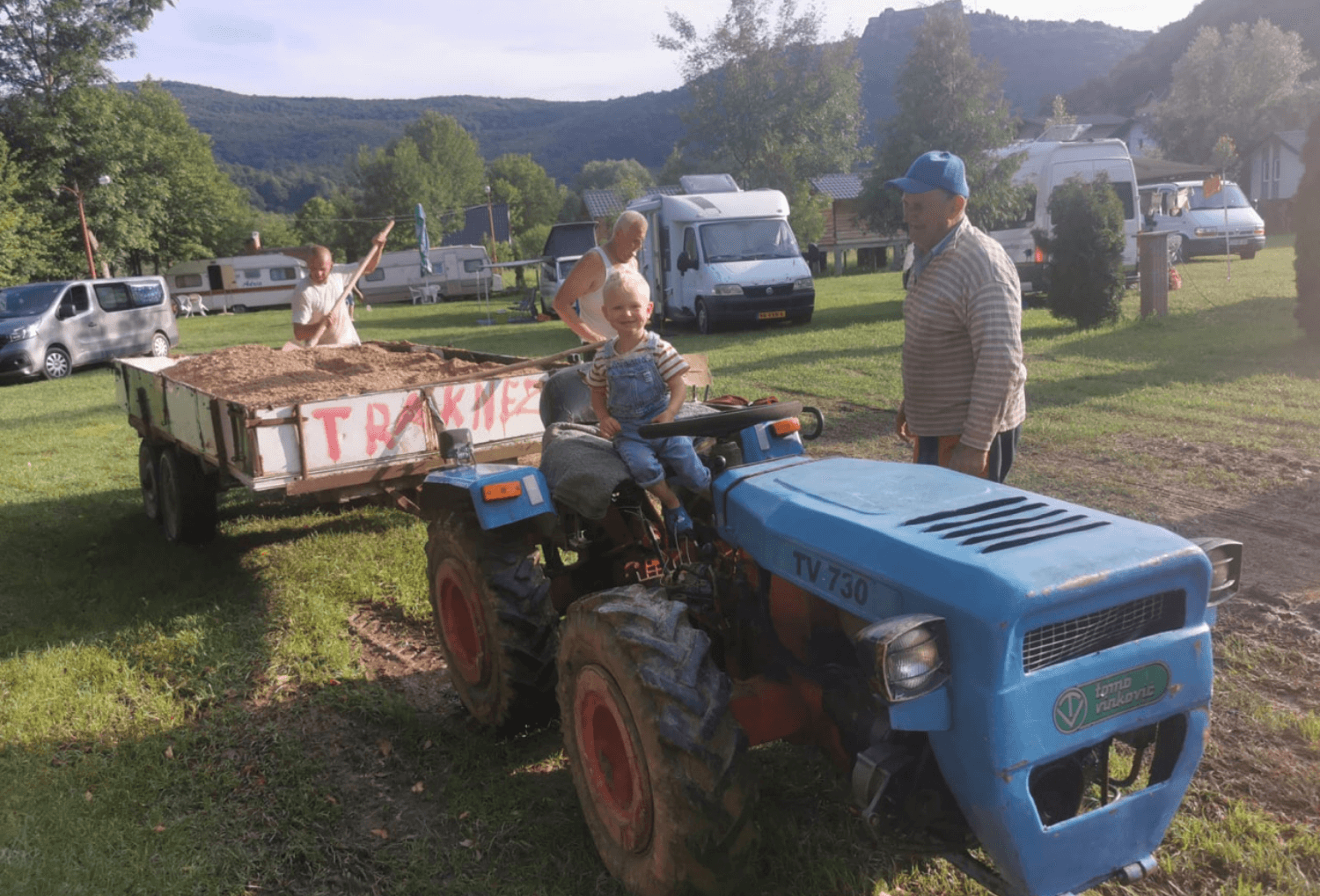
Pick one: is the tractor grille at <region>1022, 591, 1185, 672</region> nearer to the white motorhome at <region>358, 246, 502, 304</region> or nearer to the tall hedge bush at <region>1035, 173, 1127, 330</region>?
the tall hedge bush at <region>1035, 173, 1127, 330</region>

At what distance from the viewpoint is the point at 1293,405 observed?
30.5ft

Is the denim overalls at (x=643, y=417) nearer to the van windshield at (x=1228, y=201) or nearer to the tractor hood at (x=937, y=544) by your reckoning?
the tractor hood at (x=937, y=544)

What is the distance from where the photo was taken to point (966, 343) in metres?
3.79

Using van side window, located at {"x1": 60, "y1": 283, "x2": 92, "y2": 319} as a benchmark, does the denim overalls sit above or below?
below

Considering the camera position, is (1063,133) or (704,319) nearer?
(704,319)

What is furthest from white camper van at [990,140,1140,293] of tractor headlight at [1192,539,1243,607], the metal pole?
the metal pole

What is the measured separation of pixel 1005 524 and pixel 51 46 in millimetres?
49907

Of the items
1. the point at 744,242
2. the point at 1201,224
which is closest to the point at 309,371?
the point at 744,242

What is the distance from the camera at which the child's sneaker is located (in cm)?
323

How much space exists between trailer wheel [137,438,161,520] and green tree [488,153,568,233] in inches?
3225

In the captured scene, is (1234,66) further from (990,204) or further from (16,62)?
(16,62)

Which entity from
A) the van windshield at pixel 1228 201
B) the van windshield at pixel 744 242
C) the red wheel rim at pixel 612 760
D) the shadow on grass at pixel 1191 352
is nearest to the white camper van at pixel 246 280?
the van windshield at pixel 744 242

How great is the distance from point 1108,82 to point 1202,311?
11987 cm

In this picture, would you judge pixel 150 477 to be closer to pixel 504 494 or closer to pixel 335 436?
pixel 335 436
